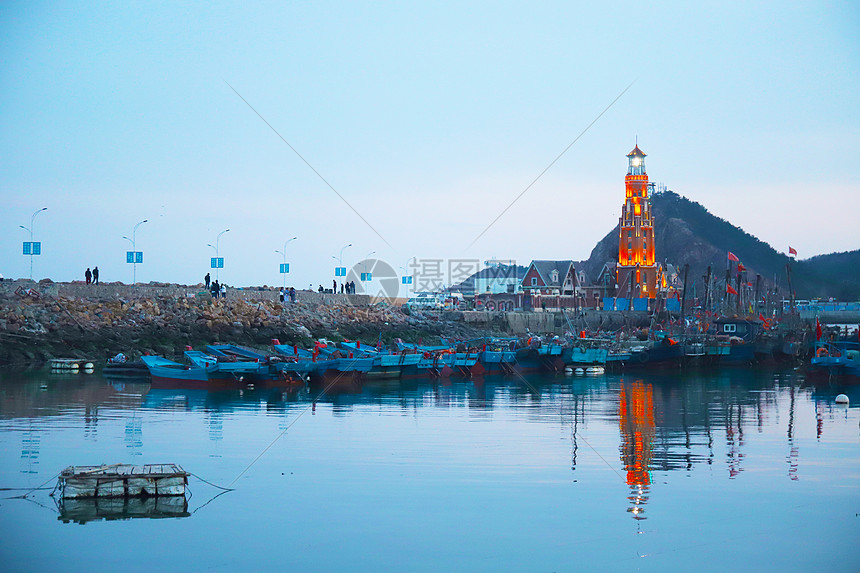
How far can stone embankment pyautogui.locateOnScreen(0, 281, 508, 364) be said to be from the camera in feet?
220

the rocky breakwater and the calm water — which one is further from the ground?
the rocky breakwater

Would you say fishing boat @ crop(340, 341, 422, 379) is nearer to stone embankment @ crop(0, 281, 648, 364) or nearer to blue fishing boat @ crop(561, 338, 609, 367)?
blue fishing boat @ crop(561, 338, 609, 367)

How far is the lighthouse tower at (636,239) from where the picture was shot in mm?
145875

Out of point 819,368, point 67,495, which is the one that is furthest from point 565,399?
point 67,495

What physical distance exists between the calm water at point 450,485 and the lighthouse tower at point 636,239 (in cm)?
10394

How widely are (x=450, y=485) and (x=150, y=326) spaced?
5448 cm

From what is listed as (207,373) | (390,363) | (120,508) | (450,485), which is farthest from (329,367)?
(120,508)

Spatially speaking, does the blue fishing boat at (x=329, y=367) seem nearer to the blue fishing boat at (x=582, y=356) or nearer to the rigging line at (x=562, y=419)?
the rigging line at (x=562, y=419)

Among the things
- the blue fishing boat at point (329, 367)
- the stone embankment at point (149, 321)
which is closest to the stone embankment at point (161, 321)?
the stone embankment at point (149, 321)

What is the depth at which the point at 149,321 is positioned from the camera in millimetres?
73688

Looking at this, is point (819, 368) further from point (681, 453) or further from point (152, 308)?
point (152, 308)

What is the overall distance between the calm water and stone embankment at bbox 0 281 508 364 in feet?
77.1

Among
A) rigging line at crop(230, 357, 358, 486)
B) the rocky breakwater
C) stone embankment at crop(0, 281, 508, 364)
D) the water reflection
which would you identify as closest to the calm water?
the water reflection

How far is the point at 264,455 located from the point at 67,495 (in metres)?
8.13
